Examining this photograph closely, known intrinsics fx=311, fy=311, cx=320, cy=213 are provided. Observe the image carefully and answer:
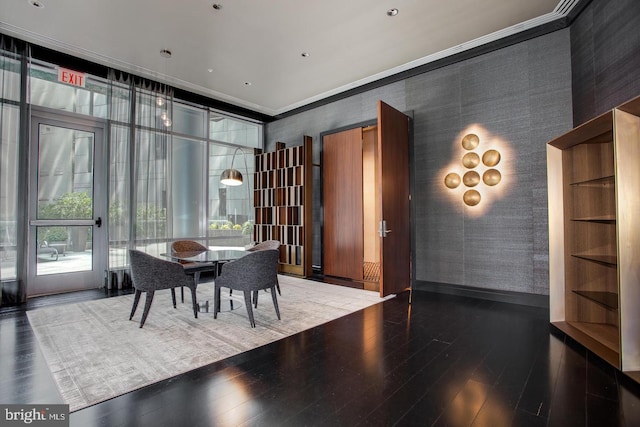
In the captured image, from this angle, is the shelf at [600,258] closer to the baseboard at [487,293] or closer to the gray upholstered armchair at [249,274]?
the baseboard at [487,293]

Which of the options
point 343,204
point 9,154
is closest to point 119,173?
point 9,154

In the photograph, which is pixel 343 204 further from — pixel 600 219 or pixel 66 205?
pixel 66 205

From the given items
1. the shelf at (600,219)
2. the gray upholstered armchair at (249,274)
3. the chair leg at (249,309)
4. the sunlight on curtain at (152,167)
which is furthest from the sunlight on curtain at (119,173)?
the shelf at (600,219)

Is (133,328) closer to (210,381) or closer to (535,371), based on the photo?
(210,381)

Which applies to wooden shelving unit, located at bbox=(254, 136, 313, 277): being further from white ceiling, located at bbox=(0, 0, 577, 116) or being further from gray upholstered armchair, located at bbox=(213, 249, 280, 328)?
gray upholstered armchair, located at bbox=(213, 249, 280, 328)

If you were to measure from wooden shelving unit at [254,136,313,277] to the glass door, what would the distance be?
289cm

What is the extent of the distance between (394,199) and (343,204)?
1.45 meters

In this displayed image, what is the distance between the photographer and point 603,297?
9.68 feet

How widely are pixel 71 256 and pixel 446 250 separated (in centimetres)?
582

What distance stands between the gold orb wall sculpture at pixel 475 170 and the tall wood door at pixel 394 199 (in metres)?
0.83

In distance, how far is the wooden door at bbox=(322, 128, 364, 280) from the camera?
18.4 ft

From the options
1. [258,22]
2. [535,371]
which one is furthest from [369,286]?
[258,22]

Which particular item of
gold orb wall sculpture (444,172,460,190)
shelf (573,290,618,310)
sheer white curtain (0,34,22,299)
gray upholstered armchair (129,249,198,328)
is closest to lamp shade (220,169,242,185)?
gray upholstered armchair (129,249,198,328)

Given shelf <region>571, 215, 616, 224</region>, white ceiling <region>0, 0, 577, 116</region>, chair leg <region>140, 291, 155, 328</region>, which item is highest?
white ceiling <region>0, 0, 577, 116</region>
